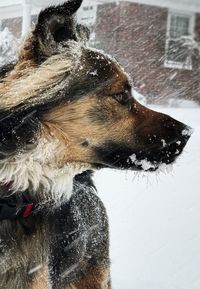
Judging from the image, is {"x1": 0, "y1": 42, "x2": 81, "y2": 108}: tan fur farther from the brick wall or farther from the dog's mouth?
the brick wall

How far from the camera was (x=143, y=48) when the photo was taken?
21.5m

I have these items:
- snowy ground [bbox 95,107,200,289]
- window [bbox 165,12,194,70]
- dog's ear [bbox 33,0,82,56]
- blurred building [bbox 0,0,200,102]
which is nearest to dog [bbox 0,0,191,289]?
dog's ear [bbox 33,0,82,56]

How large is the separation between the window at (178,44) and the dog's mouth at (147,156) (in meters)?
17.7

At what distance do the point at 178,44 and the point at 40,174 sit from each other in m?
18.4

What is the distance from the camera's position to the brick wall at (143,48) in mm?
21103

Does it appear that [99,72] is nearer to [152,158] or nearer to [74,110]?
[74,110]

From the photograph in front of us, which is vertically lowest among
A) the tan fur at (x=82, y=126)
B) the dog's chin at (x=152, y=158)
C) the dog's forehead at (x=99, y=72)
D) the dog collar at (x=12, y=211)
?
the dog collar at (x=12, y=211)

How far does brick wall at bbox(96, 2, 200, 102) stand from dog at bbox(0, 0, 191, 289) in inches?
652

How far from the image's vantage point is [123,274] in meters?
6.30

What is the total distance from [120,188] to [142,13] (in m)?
15.4

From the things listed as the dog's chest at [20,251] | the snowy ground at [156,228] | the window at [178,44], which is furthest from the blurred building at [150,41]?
the dog's chest at [20,251]

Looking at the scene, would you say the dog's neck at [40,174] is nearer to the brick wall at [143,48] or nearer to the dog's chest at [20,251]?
the dog's chest at [20,251]

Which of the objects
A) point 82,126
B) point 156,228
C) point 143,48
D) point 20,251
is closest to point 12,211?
point 20,251

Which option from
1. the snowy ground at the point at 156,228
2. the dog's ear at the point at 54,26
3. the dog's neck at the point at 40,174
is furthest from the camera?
the snowy ground at the point at 156,228
